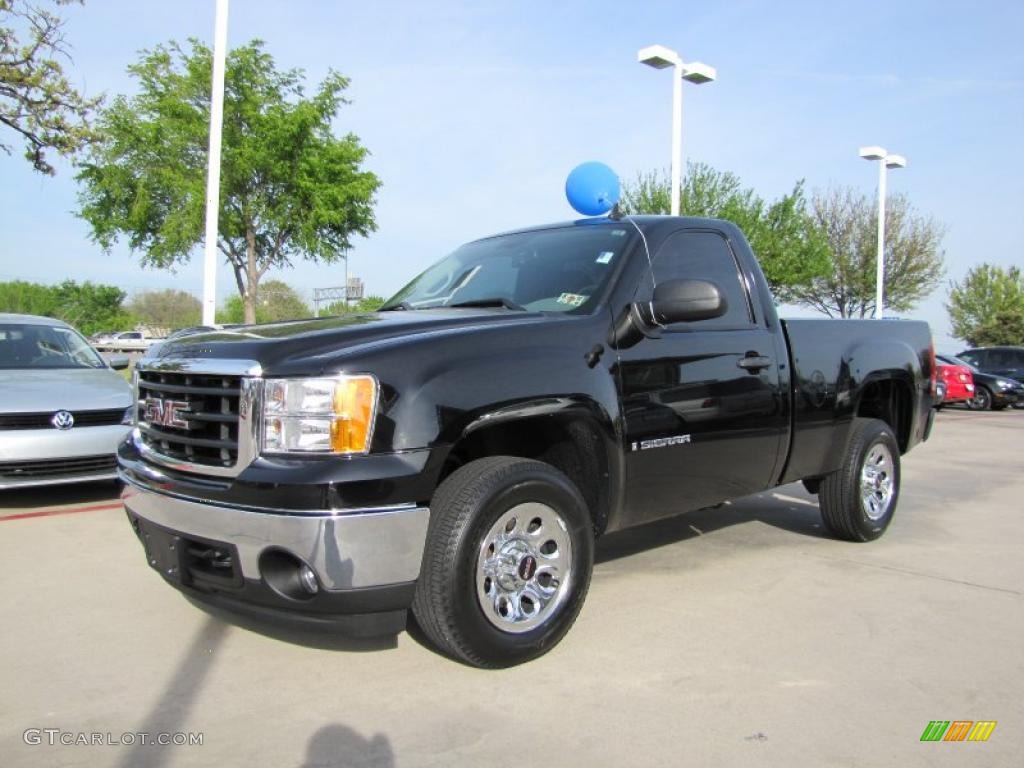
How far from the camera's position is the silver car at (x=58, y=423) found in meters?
6.31

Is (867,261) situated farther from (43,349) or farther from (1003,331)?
(43,349)

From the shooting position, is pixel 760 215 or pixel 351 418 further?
pixel 760 215

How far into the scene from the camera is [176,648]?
3.73 m

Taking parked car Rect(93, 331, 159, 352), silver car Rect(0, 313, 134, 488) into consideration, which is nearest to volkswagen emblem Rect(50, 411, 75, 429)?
silver car Rect(0, 313, 134, 488)

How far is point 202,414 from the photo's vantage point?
10.9 feet

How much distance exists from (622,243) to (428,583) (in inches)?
78.7

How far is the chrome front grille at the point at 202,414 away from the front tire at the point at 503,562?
76cm

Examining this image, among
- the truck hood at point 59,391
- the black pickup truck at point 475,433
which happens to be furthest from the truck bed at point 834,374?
the truck hood at point 59,391

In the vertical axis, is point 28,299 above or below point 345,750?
above

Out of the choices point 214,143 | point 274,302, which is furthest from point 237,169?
point 274,302

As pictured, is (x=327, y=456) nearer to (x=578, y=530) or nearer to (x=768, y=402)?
(x=578, y=530)

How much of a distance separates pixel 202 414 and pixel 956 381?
1971 cm

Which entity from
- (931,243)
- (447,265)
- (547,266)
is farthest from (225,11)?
(931,243)

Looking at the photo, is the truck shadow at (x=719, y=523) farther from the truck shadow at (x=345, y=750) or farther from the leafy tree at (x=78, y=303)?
the leafy tree at (x=78, y=303)
